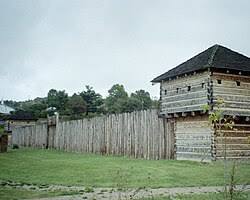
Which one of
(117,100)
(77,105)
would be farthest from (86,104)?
(117,100)

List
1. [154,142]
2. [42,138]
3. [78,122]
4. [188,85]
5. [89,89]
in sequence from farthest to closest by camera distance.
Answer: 1. [89,89]
2. [42,138]
3. [78,122]
4. [154,142]
5. [188,85]

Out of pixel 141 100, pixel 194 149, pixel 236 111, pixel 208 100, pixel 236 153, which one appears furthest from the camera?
pixel 141 100

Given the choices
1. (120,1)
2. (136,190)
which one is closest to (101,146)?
(120,1)

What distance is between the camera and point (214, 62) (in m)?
18.3

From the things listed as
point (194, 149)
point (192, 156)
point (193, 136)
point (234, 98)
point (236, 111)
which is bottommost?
point (192, 156)

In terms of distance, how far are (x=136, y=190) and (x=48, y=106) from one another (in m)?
58.0

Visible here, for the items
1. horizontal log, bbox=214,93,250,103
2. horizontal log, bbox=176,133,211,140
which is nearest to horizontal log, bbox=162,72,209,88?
horizontal log, bbox=214,93,250,103

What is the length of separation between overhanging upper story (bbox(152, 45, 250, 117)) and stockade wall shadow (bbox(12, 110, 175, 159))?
1.13 m

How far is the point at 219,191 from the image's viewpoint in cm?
905

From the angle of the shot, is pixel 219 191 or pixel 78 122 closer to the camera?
pixel 219 191

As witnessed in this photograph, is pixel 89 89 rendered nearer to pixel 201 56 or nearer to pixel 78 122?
pixel 78 122

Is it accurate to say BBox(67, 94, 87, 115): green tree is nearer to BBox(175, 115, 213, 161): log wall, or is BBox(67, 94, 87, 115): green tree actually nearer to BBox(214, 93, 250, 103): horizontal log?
BBox(175, 115, 213, 161): log wall

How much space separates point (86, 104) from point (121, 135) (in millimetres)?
37232

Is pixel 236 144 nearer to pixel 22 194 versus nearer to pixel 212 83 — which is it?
pixel 212 83
